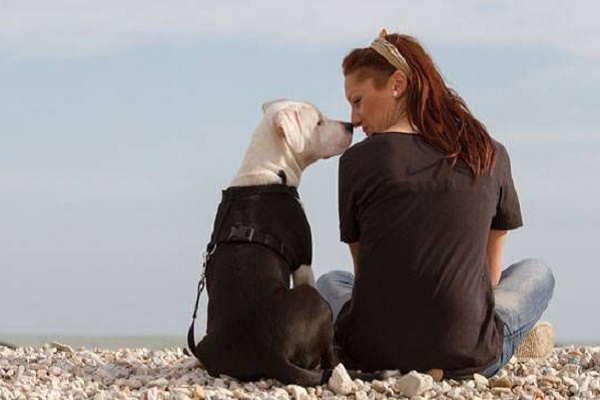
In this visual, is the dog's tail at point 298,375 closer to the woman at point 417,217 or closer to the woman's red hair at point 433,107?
the woman at point 417,217

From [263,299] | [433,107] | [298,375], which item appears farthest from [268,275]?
[433,107]

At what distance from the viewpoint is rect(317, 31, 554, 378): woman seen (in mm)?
5574

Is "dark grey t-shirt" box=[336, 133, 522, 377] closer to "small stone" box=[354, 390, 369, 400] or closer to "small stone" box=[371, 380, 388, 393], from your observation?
"small stone" box=[371, 380, 388, 393]

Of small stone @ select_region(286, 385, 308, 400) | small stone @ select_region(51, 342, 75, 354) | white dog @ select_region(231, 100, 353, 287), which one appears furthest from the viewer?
small stone @ select_region(51, 342, 75, 354)

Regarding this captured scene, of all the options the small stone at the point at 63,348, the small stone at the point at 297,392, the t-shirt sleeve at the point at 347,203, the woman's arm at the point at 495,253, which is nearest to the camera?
the small stone at the point at 297,392

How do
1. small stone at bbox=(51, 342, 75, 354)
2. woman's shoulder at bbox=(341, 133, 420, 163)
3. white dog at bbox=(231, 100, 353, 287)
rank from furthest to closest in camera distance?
small stone at bbox=(51, 342, 75, 354)
white dog at bbox=(231, 100, 353, 287)
woman's shoulder at bbox=(341, 133, 420, 163)

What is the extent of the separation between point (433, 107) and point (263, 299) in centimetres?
138

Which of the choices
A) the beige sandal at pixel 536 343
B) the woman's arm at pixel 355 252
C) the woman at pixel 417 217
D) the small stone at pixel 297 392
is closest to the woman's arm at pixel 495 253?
the woman at pixel 417 217

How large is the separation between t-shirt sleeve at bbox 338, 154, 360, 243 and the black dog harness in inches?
8.8

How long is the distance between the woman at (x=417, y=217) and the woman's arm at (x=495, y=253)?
0.08 m

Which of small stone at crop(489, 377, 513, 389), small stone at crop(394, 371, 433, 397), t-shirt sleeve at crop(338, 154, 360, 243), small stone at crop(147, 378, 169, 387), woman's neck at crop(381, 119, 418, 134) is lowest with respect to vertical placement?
small stone at crop(147, 378, 169, 387)

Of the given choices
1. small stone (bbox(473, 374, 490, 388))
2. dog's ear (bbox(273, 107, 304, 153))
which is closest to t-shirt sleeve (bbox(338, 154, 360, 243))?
dog's ear (bbox(273, 107, 304, 153))

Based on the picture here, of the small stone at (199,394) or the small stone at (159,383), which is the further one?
the small stone at (159,383)

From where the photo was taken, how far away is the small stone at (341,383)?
18.1 feet
